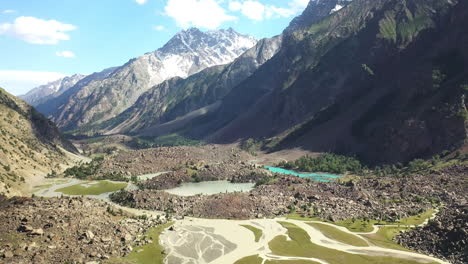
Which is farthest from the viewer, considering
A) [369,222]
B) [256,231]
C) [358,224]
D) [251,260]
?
[369,222]

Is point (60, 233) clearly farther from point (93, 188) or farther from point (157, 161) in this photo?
point (157, 161)

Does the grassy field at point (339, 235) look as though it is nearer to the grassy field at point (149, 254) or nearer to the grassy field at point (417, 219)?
the grassy field at point (417, 219)

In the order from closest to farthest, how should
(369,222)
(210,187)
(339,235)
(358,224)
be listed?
1. (339,235)
2. (358,224)
3. (369,222)
4. (210,187)

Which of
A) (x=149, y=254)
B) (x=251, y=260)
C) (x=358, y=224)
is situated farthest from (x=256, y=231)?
(x=149, y=254)

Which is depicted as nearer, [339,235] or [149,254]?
[149,254]

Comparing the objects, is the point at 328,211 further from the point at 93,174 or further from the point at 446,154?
the point at 93,174

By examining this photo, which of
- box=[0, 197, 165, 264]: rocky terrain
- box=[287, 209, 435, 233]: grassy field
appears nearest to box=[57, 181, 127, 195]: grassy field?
box=[0, 197, 165, 264]: rocky terrain

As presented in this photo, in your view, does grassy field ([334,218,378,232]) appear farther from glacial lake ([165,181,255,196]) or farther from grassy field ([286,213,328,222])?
glacial lake ([165,181,255,196])
